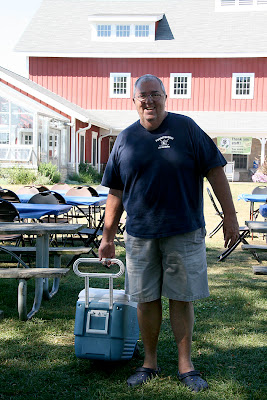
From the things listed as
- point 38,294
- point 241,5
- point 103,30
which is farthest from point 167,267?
point 241,5

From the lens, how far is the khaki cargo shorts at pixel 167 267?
3.12 metres

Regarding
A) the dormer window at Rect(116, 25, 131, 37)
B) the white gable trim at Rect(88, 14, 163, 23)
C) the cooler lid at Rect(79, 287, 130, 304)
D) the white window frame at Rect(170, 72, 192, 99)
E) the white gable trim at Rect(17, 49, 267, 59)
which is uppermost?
the white gable trim at Rect(88, 14, 163, 23)

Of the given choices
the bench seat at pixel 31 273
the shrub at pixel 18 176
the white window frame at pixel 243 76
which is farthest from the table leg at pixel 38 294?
the white window frame at pixel 243 76

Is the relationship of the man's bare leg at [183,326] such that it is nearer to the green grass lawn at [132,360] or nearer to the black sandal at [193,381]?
the black sandal at [193,381]

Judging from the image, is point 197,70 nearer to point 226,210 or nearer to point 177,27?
point 177,27

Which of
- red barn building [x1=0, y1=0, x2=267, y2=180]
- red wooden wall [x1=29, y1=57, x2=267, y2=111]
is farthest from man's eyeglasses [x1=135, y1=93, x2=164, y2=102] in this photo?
red wooden wall [x1=29, y1=57, x2=267, y2=111]

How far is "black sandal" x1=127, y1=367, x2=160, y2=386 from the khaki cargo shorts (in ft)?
1.49

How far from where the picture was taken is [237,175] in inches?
1073

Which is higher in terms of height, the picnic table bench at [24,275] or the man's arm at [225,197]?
the man's arm at [225,197]

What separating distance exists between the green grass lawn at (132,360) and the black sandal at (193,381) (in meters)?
0.04

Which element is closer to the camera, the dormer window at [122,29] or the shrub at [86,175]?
the shrub at [86,175]

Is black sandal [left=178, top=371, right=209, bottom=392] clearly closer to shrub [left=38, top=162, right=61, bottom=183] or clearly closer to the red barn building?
shrub [left=38, top=162, right=61, bottom=183]

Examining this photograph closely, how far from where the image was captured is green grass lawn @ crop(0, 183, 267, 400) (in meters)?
3.16

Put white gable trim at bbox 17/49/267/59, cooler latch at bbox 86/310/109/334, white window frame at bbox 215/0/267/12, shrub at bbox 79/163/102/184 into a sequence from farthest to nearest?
white window frame at bbox 215/0/267/12 → white gable trim at bbox 17/49/267/59 → shrub at bbox 79/163/102/184 → cooler latch at bbox 86/310/109/334
